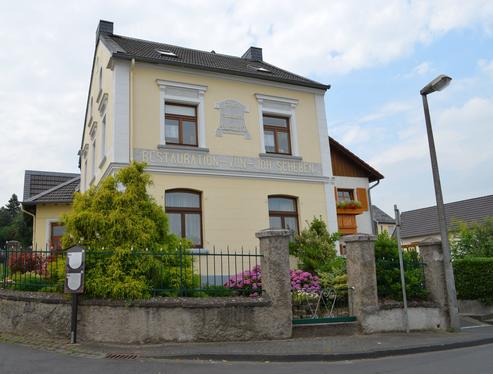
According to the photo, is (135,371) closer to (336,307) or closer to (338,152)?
(336,307)

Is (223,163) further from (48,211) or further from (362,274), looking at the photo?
(48,211)

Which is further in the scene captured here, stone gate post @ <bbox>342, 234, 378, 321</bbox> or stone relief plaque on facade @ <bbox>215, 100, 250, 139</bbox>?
stone relief plaque on facade @ <bbox>215, 100, 250, 139</bbox>

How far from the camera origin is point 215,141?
16.5 meters

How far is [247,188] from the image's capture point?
16688mm

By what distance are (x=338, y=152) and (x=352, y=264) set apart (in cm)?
1180

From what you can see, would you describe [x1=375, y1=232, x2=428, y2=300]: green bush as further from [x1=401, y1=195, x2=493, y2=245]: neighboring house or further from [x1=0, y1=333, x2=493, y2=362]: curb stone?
[x1=401, y1=195, x2=493, y2=245]: neighboring house

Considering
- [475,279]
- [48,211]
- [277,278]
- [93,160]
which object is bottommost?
[475,279]

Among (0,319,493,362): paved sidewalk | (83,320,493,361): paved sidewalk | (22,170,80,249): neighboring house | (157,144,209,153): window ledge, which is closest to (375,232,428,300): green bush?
(83,320,493,361): paved sidewalk

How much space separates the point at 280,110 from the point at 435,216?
31224 mm

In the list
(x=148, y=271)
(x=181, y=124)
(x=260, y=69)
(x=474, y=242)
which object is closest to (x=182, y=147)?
(x=181, y=124)

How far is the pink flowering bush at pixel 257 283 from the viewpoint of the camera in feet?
35.3

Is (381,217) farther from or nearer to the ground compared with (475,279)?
farther from the ground

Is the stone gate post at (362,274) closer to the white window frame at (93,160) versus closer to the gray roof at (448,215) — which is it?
the white window frame at (93,160)

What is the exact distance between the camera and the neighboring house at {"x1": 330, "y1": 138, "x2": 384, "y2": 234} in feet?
72.0
